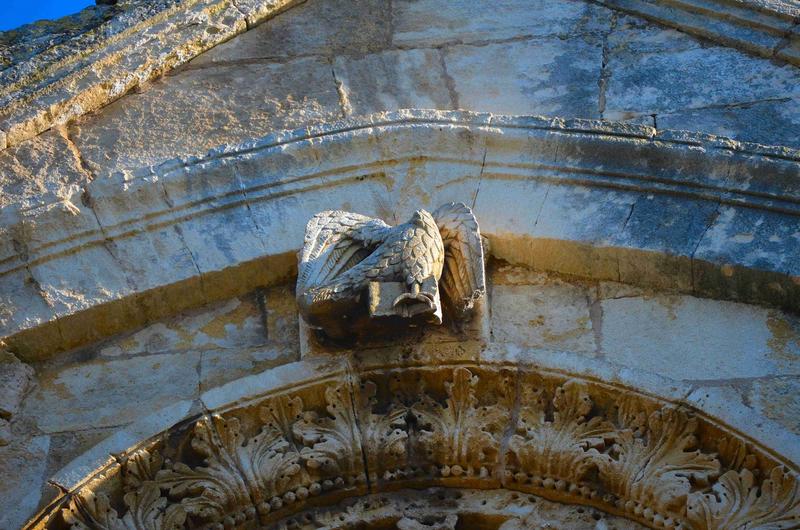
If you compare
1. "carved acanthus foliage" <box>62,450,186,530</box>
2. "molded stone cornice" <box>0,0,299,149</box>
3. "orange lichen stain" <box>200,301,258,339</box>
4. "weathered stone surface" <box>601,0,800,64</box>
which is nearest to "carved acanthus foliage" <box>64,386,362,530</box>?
"carved acanthus foliage" <box>62,450,186,530</box>

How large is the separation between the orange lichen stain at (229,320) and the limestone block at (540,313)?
89 cm

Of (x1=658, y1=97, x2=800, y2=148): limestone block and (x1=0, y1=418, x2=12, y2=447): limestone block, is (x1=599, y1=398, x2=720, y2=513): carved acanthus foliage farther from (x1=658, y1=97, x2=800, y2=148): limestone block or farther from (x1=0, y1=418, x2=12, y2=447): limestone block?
(x1=0, y1=418, x2=12, y2=447): limestone block

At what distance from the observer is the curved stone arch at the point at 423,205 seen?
6289 millimetres

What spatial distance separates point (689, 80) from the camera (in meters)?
7.05

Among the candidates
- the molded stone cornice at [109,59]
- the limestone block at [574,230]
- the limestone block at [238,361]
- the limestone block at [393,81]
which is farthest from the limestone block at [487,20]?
the limestone block at [238,361]

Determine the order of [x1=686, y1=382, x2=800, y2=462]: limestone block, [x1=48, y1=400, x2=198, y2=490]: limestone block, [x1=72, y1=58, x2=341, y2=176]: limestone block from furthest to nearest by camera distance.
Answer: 1. [x1=72, y1=58, x2=341, y2=176]: limestone block
2. [x1=48, y1=400, x2=198, y2=490]: limestone block
3. [x1=686, y1=382, x2=800, y2=462]: limestone block

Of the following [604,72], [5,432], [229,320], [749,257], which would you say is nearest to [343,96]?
[604,72]

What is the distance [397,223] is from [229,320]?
2.35ft

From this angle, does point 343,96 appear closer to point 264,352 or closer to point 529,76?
point 529,76

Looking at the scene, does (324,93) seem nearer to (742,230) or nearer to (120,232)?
(120,232)

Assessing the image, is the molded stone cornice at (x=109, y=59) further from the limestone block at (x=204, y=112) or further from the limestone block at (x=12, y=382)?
the limestone block at (x=12, y=382)

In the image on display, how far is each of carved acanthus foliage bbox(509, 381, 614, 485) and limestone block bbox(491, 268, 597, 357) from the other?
0.23 metres

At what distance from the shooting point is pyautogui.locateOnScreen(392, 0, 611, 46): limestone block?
7.39m

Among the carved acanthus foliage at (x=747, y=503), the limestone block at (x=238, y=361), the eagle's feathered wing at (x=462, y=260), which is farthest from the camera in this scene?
the limestone block at (x=238, y=361)
